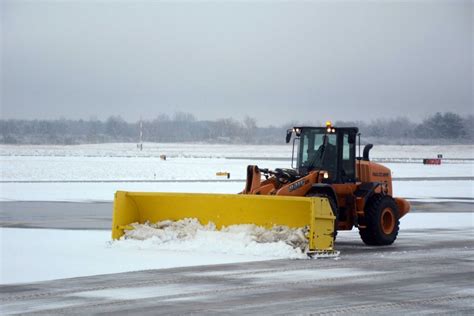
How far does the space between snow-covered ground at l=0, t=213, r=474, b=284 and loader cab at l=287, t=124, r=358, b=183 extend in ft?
8.19

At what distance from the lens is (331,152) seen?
1680cm

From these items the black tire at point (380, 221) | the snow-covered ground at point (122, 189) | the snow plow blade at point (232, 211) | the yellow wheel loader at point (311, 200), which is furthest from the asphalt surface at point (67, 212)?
the black tire at point (380, 221)

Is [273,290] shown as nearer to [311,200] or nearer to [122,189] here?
[311,200]

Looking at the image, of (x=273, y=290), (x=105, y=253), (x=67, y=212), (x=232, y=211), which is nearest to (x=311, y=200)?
(x=232, y=211)

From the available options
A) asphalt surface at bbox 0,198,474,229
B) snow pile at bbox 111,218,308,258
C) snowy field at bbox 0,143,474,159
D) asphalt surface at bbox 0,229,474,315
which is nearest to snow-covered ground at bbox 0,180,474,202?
asphalt surface at bbox 0,198,474,229

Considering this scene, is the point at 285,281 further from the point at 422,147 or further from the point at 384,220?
the point at 422,147

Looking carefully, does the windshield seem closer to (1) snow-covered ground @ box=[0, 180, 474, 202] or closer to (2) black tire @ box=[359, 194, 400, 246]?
(2) black tire @ box=[359, 194, 400, 246]

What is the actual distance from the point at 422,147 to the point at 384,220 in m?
132

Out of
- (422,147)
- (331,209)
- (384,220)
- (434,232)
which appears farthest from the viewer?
(422,147)

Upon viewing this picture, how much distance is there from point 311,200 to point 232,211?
5.71 feet

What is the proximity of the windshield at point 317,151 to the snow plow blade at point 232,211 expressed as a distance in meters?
1.99

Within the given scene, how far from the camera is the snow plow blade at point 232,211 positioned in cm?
1438

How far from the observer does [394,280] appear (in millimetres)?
12078

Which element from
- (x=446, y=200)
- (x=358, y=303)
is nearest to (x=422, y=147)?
(x=446, y=200)
